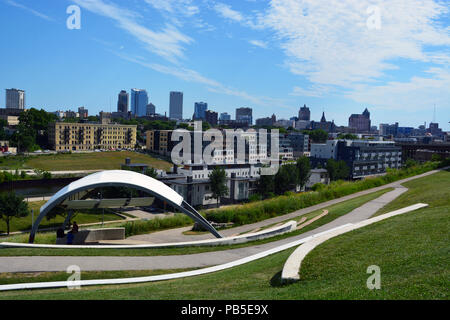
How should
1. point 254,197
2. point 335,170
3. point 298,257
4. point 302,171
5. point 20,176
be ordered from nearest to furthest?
point 298,257 < point 254,197 < point 302,171 < point 335,170 < point 20,176

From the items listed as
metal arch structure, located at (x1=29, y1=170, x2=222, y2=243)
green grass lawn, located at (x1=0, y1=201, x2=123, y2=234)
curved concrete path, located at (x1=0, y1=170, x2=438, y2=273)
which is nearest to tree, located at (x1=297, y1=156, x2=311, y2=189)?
green grass lawn, located at (x1=0, y1=201, x2=123, y2=234)

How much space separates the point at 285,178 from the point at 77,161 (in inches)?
1872

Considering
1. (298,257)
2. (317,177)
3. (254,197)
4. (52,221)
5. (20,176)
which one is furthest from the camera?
(317,177)

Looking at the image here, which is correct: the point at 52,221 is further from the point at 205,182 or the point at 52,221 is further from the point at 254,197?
the point at 254,197

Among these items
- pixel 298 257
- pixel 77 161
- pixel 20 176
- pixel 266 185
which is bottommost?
pixel 20 176

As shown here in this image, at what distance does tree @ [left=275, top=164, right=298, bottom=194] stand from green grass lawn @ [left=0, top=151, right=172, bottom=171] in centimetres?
3267

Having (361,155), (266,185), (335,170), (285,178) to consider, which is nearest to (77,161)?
(266,185)

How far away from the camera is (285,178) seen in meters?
45.3

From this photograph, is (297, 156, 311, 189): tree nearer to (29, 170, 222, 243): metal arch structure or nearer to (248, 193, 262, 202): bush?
(248, 193, 262, 202): bush

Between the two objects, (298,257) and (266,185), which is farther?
(266,185)

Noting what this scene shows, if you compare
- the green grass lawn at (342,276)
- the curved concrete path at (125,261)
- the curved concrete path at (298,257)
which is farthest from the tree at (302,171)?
the green grass lawn at (342,276)

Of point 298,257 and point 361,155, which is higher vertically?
point 361,155

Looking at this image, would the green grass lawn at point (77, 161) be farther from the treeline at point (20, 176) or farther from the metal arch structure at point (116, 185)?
the metal arch structure at point (116, 185)
